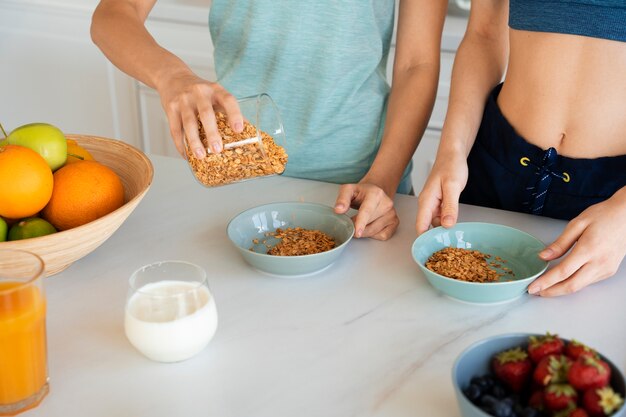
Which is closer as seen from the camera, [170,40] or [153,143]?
[170,40]

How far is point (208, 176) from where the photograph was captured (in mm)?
1103

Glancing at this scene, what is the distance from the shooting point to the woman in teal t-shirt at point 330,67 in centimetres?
148

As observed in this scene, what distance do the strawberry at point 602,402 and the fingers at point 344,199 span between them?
61 cm

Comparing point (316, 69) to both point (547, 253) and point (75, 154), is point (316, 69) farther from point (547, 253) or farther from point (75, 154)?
point (547, 253)

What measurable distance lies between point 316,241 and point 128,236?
1.10 feet

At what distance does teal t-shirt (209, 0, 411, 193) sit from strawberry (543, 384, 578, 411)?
957 millimetres

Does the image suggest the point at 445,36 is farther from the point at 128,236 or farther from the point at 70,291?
the point at 70,291

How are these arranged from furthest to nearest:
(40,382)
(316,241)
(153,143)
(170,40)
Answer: (153,143), (170,40), (316,241), (40,382)

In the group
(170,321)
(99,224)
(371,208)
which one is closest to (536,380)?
(170,321)

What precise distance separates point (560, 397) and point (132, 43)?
1.04 m

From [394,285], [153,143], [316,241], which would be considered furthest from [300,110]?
[153,143]

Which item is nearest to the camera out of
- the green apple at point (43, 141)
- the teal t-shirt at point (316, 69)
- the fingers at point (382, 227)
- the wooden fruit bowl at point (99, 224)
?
the wooden fruit bowl at point (99, 224)

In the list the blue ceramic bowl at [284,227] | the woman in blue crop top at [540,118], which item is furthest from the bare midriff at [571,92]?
the blue ceramic bowl at [284,227]

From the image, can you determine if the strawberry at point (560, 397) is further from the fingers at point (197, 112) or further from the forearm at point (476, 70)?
the forearm at point (476, 70)
